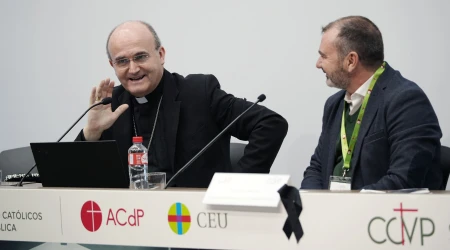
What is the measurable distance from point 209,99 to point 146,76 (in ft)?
1.06

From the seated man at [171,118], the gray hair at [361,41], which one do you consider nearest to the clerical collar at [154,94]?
the seated man at [171,118]

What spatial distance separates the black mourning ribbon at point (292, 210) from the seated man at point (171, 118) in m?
1.21

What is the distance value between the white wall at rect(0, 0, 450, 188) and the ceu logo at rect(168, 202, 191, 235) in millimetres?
1973

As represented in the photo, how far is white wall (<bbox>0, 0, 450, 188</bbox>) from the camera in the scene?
3.00m

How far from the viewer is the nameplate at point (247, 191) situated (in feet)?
3.98

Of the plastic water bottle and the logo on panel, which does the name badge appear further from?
the logo on panel

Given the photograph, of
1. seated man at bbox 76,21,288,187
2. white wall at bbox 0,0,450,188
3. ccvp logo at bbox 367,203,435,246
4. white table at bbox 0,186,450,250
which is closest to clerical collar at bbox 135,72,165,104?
seated man at bbox 76,21,288,187

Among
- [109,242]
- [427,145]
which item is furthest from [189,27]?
[109,242]

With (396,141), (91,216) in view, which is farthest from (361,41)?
(91,216)

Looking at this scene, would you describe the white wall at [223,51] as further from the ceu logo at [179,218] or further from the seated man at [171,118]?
the ceu logo at [179,218]

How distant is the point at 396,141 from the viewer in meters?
2.01

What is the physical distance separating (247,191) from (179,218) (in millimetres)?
186

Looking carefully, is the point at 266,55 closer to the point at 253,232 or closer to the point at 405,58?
the point at 405,58

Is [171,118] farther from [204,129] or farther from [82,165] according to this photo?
[82,165]
